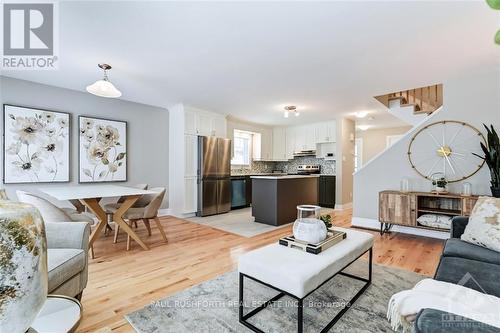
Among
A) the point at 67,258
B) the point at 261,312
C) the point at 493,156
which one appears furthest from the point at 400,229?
the point at 67,258

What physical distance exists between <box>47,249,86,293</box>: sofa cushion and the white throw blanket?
1903 millimetres

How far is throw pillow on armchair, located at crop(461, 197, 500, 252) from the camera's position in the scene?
178 centimetres

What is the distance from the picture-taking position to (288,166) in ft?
25.4

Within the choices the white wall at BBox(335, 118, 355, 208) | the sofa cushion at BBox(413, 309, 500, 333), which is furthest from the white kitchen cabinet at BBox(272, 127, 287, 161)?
the sofa cushion at BBox(413, 309, 500, 333)

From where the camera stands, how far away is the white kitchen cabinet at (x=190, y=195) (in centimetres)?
506

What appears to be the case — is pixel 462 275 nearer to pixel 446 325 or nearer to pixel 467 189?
pixel 446 325

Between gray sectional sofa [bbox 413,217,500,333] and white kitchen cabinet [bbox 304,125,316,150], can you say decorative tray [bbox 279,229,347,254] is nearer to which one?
gray sectional sofa [bbox 413,217,500,333]

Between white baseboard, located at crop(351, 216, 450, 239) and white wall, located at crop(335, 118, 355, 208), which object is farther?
white wall, located at crop(335, 118, 355, 208)

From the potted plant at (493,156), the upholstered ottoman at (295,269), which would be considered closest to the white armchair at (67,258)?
the upholstered ottoman at (295,269)

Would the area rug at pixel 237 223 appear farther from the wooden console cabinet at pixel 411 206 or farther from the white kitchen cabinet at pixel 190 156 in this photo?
the wooden console cabinet at pixel 411 206

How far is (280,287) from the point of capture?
1.43 meters

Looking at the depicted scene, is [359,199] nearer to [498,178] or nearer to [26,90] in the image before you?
[498,178]

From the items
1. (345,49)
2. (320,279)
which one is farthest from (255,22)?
(320,279)

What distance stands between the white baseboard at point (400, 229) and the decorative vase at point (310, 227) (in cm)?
292
